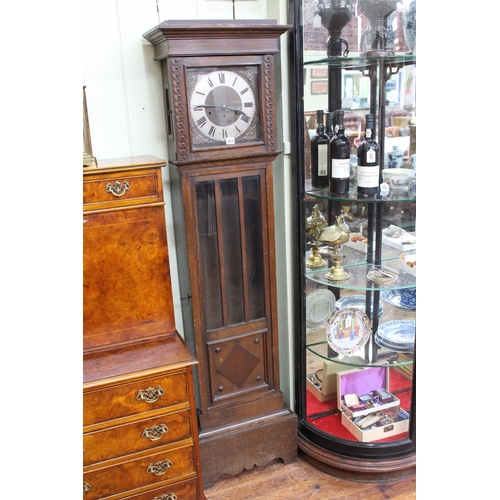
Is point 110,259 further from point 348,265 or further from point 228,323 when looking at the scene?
point 348,265

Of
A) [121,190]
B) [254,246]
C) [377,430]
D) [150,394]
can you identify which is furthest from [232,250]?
[377,430]

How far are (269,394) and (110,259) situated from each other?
92cm

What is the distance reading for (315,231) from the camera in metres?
2.10

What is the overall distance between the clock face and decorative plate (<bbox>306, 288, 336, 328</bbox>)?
→ 2.43ft

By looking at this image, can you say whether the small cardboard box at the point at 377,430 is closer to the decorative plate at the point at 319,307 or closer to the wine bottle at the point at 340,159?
the decorative plate at the point at 319,307

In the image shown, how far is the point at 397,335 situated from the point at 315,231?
586 millimetres

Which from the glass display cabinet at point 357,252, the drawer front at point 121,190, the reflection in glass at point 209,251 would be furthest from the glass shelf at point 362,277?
the drawer front at point 121,190

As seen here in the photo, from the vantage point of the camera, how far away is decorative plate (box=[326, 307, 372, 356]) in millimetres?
2205

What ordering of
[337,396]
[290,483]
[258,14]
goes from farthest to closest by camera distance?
[337,396] < [290,483] < [258,14]

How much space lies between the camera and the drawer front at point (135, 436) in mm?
1652

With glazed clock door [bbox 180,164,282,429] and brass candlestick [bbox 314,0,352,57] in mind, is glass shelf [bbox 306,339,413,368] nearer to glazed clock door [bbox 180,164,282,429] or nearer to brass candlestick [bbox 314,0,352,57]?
glazed clock door [bbox 180,164,282,429]

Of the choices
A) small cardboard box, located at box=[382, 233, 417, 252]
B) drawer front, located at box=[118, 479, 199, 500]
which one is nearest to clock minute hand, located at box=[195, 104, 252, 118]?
small cardboard box, located at box=[382, 233, 417, 252]
